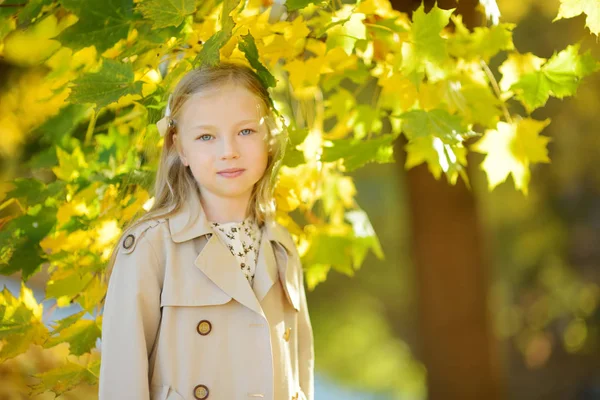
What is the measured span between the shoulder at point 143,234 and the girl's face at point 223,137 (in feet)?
0.39

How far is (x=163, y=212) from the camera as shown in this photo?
1497mm

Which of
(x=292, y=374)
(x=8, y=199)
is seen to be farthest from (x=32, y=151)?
(x=292, y=374)

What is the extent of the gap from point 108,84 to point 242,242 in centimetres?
40

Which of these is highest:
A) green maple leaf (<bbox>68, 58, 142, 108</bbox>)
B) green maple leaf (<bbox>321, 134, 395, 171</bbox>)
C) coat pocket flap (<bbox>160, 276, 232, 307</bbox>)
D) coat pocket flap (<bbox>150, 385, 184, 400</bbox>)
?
green maple leaf (<bbox>68, 58, 142, 108</bbox>)

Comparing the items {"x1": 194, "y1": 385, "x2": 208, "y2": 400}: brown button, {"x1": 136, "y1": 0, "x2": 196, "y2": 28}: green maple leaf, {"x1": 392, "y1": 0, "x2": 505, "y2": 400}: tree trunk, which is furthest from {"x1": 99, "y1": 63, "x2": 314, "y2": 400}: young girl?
{"x1": 392, "y1": 0, "x2": 505, "y2": 400}: tree trunk

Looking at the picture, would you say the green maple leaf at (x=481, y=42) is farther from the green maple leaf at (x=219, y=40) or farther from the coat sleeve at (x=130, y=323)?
the coat sleeve at (x=130, y=323)

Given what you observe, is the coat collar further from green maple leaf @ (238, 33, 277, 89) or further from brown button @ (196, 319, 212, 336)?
green maple leaf @ (238, 33, 277, 89)

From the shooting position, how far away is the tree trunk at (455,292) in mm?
3117

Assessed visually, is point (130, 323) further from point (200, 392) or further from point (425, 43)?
point (425, 43)

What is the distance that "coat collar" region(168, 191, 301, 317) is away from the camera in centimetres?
143

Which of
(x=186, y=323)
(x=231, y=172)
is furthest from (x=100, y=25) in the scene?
(x=186, y=323)

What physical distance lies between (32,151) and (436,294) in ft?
5.71

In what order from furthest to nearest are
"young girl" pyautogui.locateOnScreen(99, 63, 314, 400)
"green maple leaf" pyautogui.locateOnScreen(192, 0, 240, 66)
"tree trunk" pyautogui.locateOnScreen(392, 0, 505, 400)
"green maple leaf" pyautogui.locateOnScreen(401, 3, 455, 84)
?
"tree trunk" pyautogui.locateOnScreen(392, 0, 505, 400) → "green maple leaf" pyautogui.locateOnScreen(401, 3, 455, 84) → "young girl" pyautogui.locateOnScreen(99, 63, 314, 400) → "green maple leaf" pyautogui.locateOnScreen(192, 0, 240, 66)

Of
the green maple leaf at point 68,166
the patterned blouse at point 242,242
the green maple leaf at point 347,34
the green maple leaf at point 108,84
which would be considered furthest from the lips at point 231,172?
the green maple leaf at point 68,166
